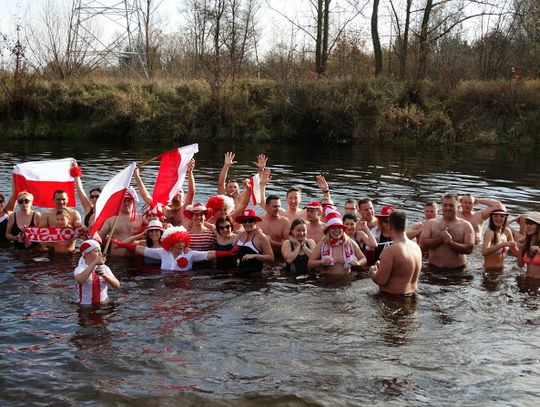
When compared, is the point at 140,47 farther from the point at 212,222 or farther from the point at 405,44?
the point at 212,222

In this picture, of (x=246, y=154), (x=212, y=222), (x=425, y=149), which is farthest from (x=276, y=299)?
(x=425, y=149)

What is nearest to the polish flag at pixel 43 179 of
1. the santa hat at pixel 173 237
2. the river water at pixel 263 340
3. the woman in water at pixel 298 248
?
the river water at pixel 263 340

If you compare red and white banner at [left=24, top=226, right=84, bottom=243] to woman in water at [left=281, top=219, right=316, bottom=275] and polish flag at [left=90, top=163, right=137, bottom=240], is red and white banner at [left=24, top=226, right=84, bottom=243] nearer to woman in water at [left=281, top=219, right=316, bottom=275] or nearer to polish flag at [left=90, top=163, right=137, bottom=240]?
polish flag at [left=90, top=163, right=137, bottom=240]

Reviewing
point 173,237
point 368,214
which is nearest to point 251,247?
point 173,237

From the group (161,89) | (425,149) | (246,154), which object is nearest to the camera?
(246,154)

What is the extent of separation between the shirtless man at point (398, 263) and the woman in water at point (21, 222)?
725 cm

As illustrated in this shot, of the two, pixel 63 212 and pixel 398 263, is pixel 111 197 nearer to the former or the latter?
pixel 63 212

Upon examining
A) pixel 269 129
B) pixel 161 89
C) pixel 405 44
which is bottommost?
pixel 269 129

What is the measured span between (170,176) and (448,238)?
5639mm

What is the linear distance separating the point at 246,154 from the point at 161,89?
10.4 meters

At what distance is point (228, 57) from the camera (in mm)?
40875

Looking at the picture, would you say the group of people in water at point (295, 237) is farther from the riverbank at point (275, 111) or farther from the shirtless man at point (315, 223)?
the riverbank at point (275, 111)

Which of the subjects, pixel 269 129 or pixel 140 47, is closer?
pixel 269 129

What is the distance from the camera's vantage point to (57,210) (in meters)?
12.2
